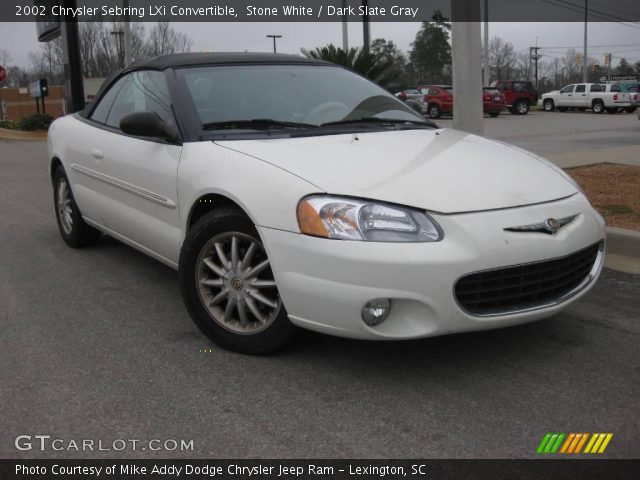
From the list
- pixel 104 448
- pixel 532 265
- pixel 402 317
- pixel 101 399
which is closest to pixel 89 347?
pixel 101 399

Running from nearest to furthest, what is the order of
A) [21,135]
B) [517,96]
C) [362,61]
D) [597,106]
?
[362,61] → [21,135] → [517,96] → [597,106]

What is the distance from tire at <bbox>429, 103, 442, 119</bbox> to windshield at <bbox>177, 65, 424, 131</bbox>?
28222 millimetres

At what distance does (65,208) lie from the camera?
5941mm

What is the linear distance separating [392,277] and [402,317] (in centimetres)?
21

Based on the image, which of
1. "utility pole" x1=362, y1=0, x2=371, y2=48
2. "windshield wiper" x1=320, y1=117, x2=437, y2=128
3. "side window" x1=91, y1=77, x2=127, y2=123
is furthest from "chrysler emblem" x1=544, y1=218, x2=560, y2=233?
"utility pole" x1=362, y1=0, x2=371, y2=48

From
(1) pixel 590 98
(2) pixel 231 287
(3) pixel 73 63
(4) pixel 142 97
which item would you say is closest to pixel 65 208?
(4) pixel 142 97

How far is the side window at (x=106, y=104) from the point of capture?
5.23 metres

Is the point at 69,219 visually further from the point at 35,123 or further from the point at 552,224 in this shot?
the point at 35,123

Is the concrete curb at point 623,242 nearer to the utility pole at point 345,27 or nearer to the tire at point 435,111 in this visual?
the utility pole at point 345,27

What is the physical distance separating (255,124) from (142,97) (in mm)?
1104

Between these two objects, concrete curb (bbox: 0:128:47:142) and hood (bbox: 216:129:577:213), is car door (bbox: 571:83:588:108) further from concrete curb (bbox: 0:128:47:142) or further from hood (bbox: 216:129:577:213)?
hood (bbox: 216:129:577:213)

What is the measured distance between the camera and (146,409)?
2951 millimetres

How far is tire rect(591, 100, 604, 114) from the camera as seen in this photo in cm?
3578

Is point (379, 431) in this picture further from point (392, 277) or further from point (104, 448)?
point (104, 448)
